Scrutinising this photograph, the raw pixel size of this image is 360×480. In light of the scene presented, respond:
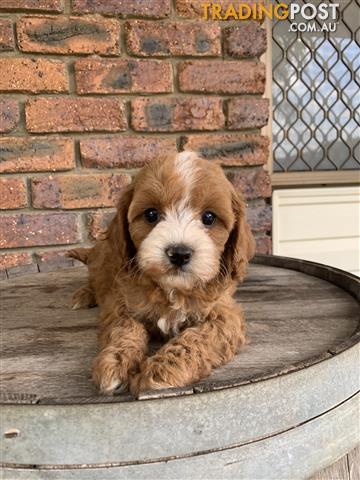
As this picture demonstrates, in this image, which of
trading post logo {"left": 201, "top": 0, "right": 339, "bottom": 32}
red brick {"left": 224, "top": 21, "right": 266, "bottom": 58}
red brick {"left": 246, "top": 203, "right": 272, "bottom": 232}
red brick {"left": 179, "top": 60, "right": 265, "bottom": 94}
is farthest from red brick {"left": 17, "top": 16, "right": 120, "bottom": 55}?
red brick {"left": 246, "top": 203, "right": 272, "bottom": 232}

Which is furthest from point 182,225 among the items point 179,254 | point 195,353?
point 195,353

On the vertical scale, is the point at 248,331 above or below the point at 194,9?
below

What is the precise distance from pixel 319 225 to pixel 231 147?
2.98 feet

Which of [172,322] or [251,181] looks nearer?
[172,322]

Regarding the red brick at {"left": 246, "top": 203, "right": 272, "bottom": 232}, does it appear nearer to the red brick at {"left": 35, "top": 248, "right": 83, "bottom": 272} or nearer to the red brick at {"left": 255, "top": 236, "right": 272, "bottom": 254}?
the red brick at {"left": 255, "top": 236, "right": 272, "bottom": 254}

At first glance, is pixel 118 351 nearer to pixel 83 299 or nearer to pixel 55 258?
pixel 83 299

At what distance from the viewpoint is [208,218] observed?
4.00 feet

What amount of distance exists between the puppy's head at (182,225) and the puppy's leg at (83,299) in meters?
0.29

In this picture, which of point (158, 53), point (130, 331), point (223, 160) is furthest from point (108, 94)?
point (130, 331)

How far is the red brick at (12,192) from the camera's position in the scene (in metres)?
2.02

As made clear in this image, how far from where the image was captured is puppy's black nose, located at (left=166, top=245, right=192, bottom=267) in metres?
1.09

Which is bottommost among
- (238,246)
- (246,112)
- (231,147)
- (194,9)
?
(238,246)

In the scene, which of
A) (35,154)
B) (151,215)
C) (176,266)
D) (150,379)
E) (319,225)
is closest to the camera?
(150,379)

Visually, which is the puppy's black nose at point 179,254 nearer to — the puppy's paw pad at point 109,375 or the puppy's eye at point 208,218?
the puppy's eye at point 208,218
